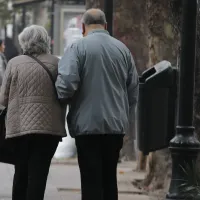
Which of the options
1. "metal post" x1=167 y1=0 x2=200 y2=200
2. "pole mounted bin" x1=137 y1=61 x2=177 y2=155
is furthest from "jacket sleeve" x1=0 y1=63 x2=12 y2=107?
"pole mounted bin" x1=137 y1=61 x2=177 y2=155

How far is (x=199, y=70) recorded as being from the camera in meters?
8.53

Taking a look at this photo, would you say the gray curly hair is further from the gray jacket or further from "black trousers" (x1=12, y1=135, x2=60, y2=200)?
"black trousers" (x1=12, y1=135, x2=60, y2=200)

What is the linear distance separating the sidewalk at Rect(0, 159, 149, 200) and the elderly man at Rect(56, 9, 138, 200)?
85.1 inches

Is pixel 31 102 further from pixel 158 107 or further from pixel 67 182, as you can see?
pixel 67 182

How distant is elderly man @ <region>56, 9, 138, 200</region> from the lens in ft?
20.9

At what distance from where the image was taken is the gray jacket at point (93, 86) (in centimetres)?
635

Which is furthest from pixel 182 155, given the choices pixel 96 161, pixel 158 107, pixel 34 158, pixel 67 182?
pixel 67 182

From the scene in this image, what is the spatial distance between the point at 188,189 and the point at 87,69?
161cm

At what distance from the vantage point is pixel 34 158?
6.52 m

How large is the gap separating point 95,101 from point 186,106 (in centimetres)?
129

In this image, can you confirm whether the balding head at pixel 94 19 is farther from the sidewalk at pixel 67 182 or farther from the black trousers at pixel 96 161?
the sidewalk at pixel 67 182

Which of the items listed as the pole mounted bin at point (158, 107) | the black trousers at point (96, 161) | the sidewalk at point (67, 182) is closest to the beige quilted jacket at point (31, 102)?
the black trousers at point (96, 161)

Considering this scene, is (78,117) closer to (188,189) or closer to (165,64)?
(188,189)

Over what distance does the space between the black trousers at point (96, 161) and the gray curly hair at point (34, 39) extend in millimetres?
806
